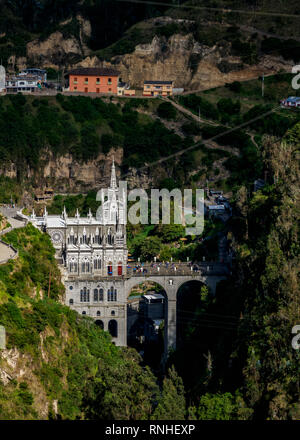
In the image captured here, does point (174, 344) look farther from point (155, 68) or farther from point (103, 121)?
point (155, 68)

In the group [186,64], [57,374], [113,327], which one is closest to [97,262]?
[113,327]

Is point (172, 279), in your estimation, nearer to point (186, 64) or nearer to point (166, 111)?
point (166, 111)

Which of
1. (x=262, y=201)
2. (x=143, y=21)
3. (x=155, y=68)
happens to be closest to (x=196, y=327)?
(x=262, y=201)

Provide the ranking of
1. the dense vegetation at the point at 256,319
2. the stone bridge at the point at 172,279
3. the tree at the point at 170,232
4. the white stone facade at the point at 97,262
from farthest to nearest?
the tree at the point at 170,232, the white stone facade at the point at 97,262, the stone bridge at the point at 172,279, the dense vegetation at the point at 256,319

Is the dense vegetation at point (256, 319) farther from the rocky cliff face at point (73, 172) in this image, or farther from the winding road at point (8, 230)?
the rocky cliff face at point (73, 172)

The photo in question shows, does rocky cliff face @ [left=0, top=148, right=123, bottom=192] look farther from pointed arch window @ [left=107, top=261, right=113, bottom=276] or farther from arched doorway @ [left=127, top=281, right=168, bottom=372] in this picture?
pointed arch window @ [left=107, top=261, right=113, bottom=276]

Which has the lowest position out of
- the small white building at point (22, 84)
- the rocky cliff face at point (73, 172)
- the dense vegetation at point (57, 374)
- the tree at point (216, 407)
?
the tree at point (216, 407)

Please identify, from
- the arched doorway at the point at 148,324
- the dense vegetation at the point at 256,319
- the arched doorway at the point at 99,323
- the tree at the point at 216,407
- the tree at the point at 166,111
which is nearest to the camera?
the tree at the point at 216,407

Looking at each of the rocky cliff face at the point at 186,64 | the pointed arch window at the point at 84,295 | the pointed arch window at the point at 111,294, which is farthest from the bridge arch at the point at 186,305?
the rocky cliff face at the point at 186,64
